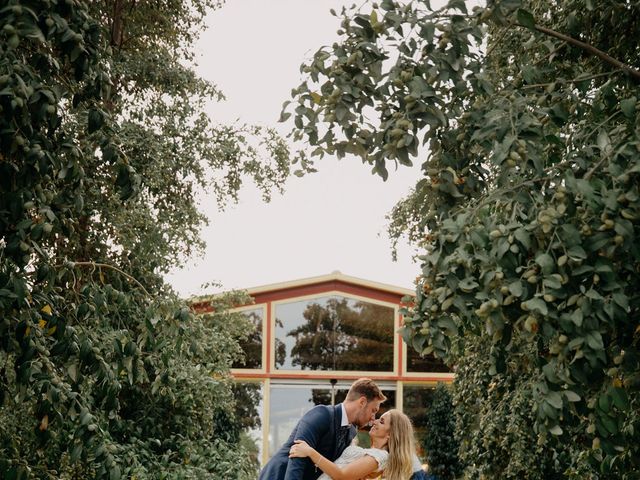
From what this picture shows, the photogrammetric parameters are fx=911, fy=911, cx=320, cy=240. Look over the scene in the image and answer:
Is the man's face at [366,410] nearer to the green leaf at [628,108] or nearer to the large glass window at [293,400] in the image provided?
the green leaf at [628,108]

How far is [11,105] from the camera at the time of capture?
3094mm

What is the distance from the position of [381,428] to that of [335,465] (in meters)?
0.47

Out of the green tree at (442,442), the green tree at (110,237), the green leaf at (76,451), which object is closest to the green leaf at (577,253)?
the green tree at (110,237)

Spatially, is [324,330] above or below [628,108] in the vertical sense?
above

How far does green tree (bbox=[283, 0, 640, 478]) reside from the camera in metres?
2.91

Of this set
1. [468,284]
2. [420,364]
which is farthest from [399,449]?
[420,364]

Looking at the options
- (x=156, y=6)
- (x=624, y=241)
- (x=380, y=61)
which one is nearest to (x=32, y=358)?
(x=380, y=61)

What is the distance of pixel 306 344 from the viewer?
19750mm

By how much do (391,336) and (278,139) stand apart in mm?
11024

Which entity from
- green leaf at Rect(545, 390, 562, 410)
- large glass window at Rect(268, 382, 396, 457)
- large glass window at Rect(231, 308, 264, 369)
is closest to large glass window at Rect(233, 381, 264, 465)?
large glass window at Rect(268, 382, 396, 457)

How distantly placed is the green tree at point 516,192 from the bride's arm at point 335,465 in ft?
3.84

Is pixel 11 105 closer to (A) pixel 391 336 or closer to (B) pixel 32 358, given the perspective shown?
(B) pixel 32 358

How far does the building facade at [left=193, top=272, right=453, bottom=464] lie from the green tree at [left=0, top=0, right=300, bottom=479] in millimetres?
9260

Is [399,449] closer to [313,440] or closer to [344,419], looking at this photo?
[344,419]
